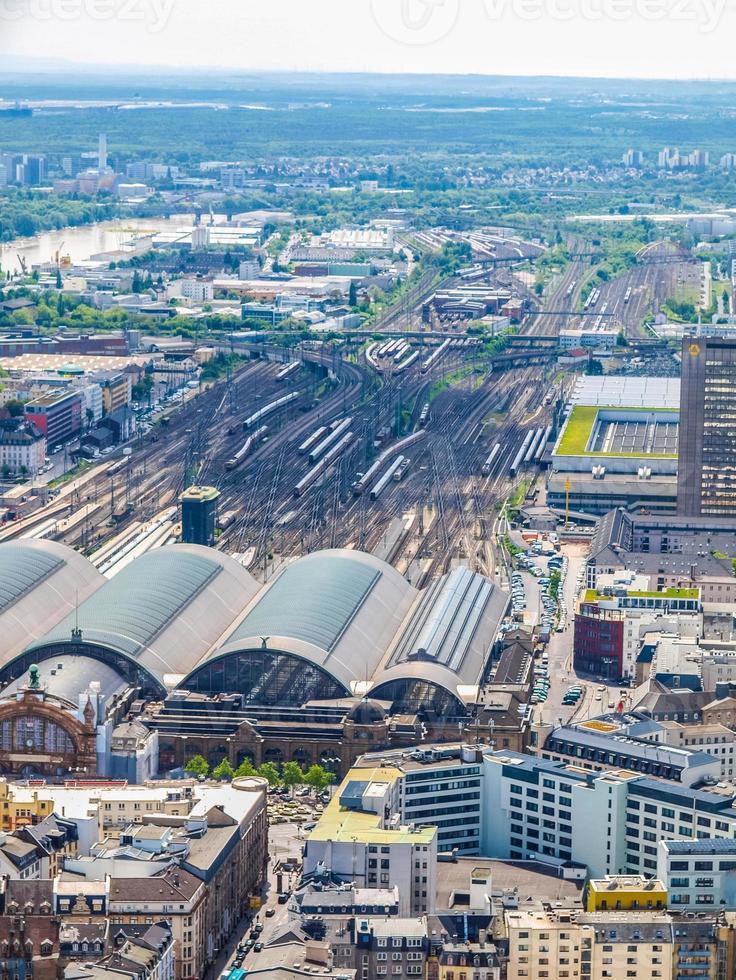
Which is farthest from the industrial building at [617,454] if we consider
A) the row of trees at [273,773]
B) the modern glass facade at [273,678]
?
the row of trees at [273,773]

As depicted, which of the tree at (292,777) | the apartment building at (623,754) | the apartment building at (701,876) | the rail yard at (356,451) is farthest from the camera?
the rail yard at (356,451)

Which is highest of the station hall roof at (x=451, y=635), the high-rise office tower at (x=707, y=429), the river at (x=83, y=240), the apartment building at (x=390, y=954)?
the high-rise office tower at (x=707, y=429)

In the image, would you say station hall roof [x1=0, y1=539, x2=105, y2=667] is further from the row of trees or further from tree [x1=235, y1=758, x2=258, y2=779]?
tree [x1=235, y1=758, x2=258, y2=779]

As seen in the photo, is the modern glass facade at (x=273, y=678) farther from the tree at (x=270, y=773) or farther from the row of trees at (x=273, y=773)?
the tree at (x=270, y=773)

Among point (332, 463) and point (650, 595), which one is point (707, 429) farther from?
point (332, 463)

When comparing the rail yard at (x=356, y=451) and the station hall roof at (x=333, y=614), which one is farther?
the rail yard at (x=356, y=451)

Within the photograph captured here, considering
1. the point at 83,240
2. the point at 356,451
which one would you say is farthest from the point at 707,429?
the point at 83,240

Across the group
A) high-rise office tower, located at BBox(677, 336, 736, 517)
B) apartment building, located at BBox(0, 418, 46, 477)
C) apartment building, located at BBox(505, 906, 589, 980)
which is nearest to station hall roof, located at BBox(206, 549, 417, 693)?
high-rise office tower, located at BBox(677, 336, 736, 517)
